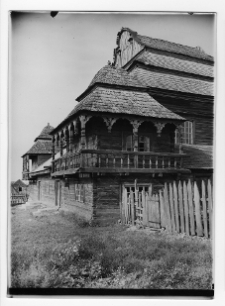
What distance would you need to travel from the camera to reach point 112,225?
684 centimetres

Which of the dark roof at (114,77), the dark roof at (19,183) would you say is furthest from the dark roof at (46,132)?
the dark roof at (114,77)

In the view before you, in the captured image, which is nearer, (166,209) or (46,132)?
(46,132)

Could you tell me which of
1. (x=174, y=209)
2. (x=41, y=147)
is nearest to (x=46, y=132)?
(x=41, y=147)

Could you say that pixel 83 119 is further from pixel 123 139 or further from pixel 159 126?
pixel 159 126

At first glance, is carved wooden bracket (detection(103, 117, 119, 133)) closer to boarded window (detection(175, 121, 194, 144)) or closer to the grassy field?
boarded window (detection(175, 121, 194, 144))

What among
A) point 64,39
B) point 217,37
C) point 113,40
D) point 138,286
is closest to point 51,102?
point 64,39

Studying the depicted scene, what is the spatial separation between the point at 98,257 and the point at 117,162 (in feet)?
7.65

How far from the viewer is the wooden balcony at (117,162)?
6.95 meters

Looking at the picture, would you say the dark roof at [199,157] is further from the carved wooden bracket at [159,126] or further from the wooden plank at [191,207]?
the carved wooden bracket at [159,126]

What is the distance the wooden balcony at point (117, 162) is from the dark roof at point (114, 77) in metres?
1.79

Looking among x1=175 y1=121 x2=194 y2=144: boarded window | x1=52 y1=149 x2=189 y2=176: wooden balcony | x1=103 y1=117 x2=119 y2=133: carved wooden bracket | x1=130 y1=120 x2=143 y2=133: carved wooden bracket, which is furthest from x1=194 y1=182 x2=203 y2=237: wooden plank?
x1=103 y1=117 x2=119 y2=133: carved wooden bracket

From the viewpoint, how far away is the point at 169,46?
25.9 feet
